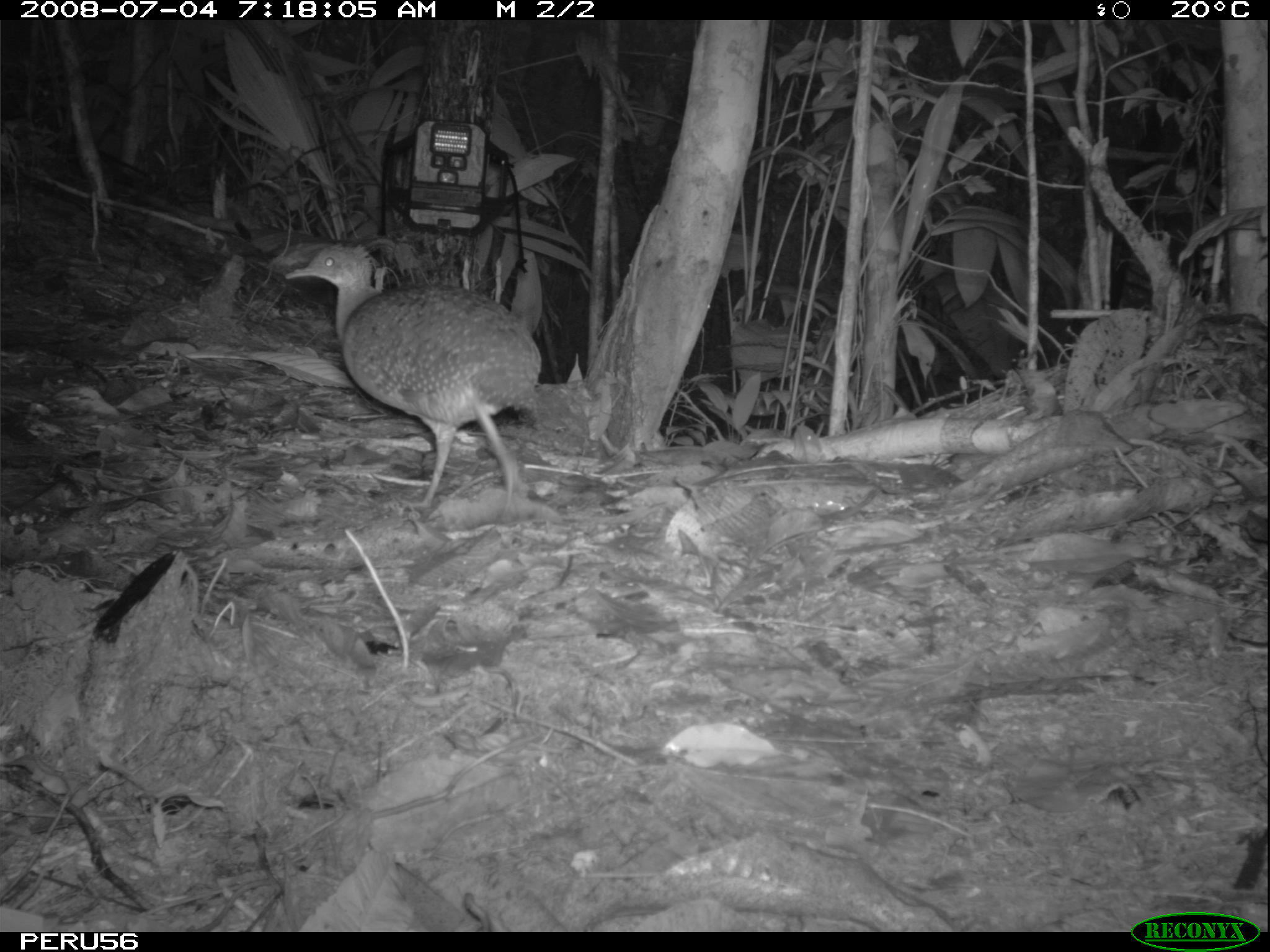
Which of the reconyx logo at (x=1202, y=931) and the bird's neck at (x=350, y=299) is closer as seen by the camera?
the reconyx logo at (x=1202, y=931)

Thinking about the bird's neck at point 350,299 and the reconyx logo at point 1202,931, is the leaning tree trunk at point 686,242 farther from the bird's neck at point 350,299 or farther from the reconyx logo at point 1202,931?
the reconyx logo at point 1202,931

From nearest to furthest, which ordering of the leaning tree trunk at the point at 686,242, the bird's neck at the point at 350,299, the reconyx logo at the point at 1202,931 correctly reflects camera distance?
the reconyx logo at the point at 1202,931, the leaning tree trunk at the point at 686,242, the bird's neck at the point at 350,299

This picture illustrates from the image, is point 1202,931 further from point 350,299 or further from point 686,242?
point 350,299

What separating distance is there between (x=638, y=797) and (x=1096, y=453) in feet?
5.66

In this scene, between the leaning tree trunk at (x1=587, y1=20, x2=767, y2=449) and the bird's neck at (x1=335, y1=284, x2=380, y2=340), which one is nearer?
the leaning tree trunk at (x1=587, y1=20, x2=767, y2=449)

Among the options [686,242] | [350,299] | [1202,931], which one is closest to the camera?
[1202,931]

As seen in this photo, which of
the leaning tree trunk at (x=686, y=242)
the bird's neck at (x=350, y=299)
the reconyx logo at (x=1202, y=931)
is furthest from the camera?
the bird's neck at (x=350, y=299)

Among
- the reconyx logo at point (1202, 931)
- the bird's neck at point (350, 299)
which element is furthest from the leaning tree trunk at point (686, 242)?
the reconyx logo at point (1202, 931)

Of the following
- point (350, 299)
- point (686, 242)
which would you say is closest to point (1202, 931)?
point (686, 242)

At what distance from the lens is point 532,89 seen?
702 cm
